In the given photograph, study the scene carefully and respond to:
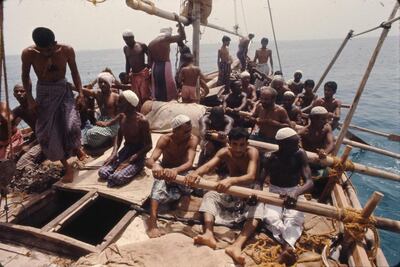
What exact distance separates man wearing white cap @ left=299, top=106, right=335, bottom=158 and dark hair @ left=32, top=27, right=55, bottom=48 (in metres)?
4.35

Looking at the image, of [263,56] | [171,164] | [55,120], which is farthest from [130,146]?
[263,56]

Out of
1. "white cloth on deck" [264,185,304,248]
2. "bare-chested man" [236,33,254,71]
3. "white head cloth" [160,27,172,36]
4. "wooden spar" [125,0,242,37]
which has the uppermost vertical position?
"wooden spar" [125,0,242,37]

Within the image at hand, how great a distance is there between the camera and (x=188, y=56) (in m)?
7.68

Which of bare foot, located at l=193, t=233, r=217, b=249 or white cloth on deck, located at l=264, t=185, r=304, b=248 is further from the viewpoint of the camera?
white cloth on deck, located at l=264, t=185, r=304, b=248

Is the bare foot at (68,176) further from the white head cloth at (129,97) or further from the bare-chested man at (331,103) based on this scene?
the bare-chested man at (331,103)

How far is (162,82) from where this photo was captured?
763 centimetres

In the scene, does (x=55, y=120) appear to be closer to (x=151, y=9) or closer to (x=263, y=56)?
(x=151, y=9)

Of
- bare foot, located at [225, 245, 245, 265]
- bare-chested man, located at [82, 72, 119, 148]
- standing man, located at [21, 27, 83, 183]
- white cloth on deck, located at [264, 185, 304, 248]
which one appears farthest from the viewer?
bare-chested man, located at [82, 72, 119, 148]

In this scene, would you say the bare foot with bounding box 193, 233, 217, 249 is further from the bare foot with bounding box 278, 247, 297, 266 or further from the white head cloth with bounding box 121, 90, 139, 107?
the white head cloth with bounding box 121, 90, 139, 107

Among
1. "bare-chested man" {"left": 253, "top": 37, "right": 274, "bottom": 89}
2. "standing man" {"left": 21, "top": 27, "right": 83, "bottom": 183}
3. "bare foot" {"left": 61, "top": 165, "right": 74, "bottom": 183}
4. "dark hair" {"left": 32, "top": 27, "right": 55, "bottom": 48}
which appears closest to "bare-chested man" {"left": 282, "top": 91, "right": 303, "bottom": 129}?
"standing man" {"left": 21, "top": 27, "right": 83, "bottom": 183}

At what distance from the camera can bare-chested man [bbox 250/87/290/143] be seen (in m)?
5.89

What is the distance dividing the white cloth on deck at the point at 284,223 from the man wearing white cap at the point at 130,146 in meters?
2.14

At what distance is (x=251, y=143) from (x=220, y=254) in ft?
6.45

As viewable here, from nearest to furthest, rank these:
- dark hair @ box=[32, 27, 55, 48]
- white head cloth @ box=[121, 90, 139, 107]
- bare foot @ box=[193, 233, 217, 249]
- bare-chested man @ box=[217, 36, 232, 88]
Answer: bare foot @ box=[193, 233, 217, 249], dark hair @ box=[32, 27, 55, 48], white head cloth @ box=[121, 90, 139, 107], bare-chested man @ box=[217, 36, 232, 88]
